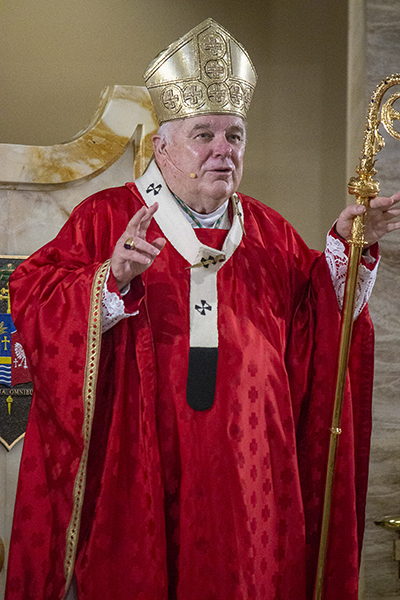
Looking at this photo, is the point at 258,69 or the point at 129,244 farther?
the point at 258,69

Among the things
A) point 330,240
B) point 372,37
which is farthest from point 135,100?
point 330,240

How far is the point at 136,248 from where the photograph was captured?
68.0 inches

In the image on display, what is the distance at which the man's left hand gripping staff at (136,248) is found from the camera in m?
1.72

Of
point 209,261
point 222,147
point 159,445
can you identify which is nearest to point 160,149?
point 222,147

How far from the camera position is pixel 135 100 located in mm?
2789

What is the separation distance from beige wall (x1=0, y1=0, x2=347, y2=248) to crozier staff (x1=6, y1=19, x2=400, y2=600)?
1.11 meters

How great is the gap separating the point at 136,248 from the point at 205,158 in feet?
1.44

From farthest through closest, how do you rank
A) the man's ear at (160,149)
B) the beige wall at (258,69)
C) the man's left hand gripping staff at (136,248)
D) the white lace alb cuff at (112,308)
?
1. the beige wall at (258,69)
2. the man's ear at (160,149)
3. the white lace alb cuff at (112,308)
4. the man's left hand gripping staff at (136,248)

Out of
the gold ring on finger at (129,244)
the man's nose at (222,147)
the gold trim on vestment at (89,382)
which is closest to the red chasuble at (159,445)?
the gold trim on vestment at (89,382)

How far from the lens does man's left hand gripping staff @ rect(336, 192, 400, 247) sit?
1882 mm

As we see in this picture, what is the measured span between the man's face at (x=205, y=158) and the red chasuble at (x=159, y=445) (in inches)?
5.4

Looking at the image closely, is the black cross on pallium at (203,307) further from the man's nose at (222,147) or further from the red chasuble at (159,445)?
the man's nose at (222,147)

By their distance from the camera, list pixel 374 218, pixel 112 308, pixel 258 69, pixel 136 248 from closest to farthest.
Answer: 1. pixel 136 248
2. pixel 112 308
3. pixel 374 218
4. pixel 258 69

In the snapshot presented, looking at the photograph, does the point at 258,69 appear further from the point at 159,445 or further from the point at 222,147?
the point at 159,445
